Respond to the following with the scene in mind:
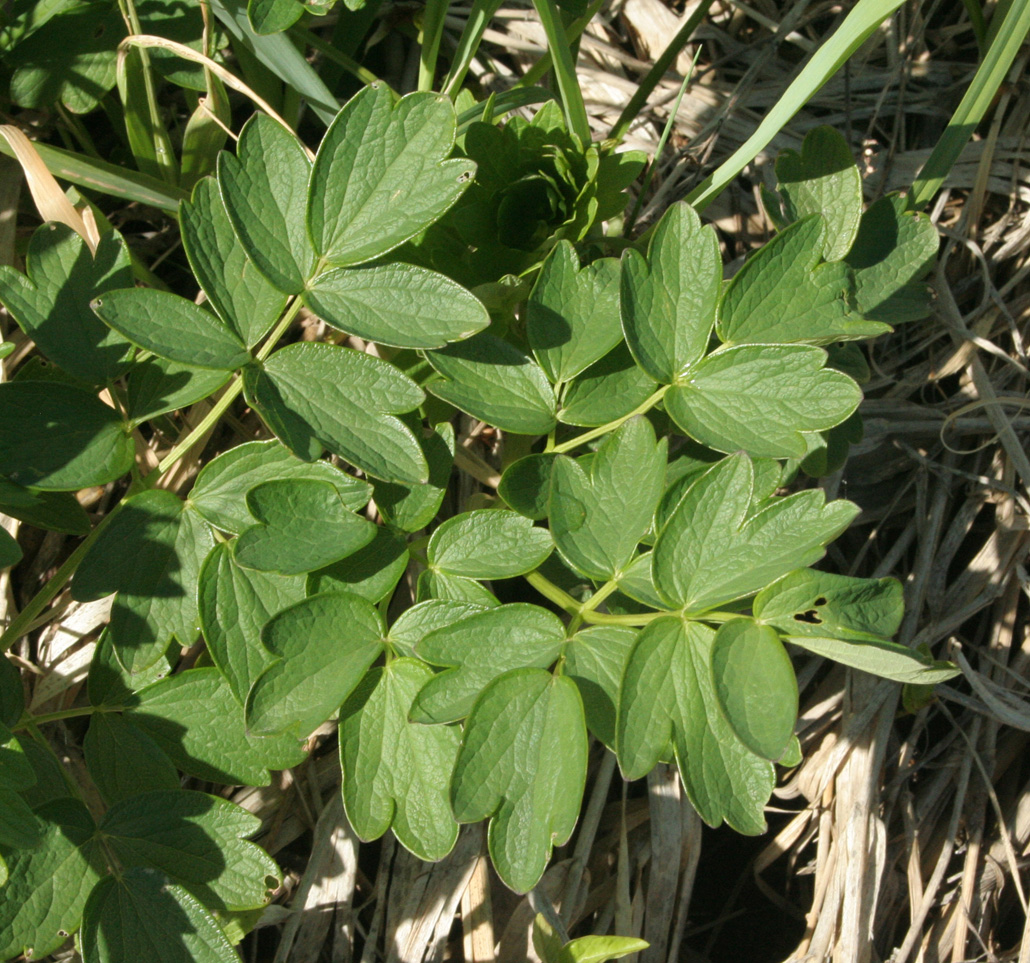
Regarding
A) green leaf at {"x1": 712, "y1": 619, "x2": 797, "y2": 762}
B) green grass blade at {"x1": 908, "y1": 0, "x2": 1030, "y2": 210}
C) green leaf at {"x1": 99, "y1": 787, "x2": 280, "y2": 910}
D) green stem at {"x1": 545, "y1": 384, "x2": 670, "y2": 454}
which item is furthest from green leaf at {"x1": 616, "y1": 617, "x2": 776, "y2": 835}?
green grass blade at {"x1": 908, "y1": 0, "x2": 1030, "y2": 210}

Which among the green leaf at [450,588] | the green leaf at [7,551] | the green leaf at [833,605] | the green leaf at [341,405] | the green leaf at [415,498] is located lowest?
the green leaf at [450,588]

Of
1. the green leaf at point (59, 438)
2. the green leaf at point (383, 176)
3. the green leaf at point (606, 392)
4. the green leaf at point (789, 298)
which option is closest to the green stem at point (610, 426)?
the green leaf at point (606, 392)

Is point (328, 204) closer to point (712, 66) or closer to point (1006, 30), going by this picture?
point (1006, 30)

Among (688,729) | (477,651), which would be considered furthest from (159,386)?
(688,729)

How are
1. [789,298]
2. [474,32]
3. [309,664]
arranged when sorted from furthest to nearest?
[474,32] < [789,298] < [309,664]

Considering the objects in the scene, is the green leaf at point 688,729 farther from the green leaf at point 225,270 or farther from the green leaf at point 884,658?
the green leaf at point 225,270

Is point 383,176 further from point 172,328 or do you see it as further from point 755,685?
point 755,685
